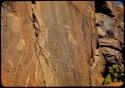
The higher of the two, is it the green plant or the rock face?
the rock face

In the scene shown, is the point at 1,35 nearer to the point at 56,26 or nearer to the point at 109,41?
the point at 56,26

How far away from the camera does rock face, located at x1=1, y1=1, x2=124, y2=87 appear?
66.4ft

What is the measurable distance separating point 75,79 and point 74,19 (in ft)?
15.7

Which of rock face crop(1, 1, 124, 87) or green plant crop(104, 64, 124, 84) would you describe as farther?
green plant crop(104, 64, 124, 84)

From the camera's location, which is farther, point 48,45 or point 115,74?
point 115,74

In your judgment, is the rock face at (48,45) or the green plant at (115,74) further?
the green plant at (115,74)

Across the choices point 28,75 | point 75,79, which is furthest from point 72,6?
point 28,75

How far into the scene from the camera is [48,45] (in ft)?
74.8

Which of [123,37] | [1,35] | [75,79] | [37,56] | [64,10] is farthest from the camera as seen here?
[123,37]

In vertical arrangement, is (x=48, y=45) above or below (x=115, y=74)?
above

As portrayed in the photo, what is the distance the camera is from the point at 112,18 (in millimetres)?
39156

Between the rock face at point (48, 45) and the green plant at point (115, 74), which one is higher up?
the rock face at point (48, 45)

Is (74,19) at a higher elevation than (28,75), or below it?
higher

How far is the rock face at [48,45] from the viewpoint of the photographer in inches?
797
